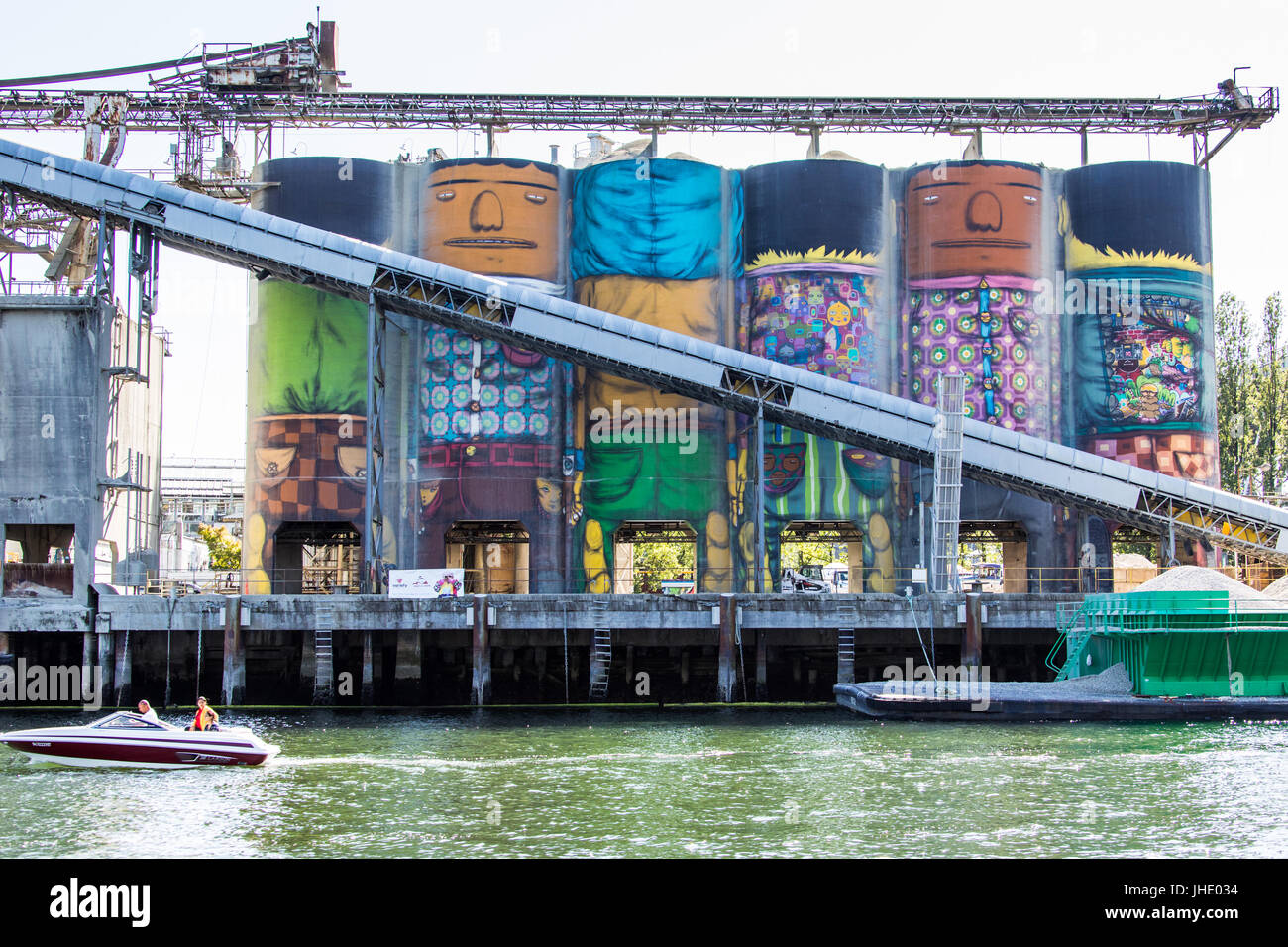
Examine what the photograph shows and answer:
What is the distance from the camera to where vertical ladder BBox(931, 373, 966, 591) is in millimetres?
54125

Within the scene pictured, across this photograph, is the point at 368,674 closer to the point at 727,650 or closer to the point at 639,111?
the point at 727,650

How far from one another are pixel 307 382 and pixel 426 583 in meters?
15.3

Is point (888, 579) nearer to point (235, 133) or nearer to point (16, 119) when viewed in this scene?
point (235, 133)

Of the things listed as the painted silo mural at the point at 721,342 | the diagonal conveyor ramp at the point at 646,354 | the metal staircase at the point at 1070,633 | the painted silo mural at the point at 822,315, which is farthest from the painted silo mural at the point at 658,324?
the metal staircase at the point at 1070,633

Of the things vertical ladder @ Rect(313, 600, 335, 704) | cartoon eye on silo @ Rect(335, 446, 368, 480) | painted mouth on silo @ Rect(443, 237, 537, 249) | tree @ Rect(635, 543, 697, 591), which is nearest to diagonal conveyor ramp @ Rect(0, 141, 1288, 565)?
painted mouth on silo @ Rect(443, 237, 537, 249)

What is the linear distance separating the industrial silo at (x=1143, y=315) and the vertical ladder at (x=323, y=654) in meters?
34.1

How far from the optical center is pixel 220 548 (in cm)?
11525

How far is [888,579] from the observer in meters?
61.5

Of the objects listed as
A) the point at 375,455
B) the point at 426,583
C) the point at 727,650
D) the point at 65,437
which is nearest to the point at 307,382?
the point at 375,455

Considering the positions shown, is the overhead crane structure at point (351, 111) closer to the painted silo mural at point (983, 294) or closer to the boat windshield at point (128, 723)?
the painted silo mural at point (983, 294)

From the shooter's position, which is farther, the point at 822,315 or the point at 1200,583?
the point at 822,315

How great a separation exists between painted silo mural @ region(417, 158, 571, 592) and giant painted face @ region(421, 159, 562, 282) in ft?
0.15
